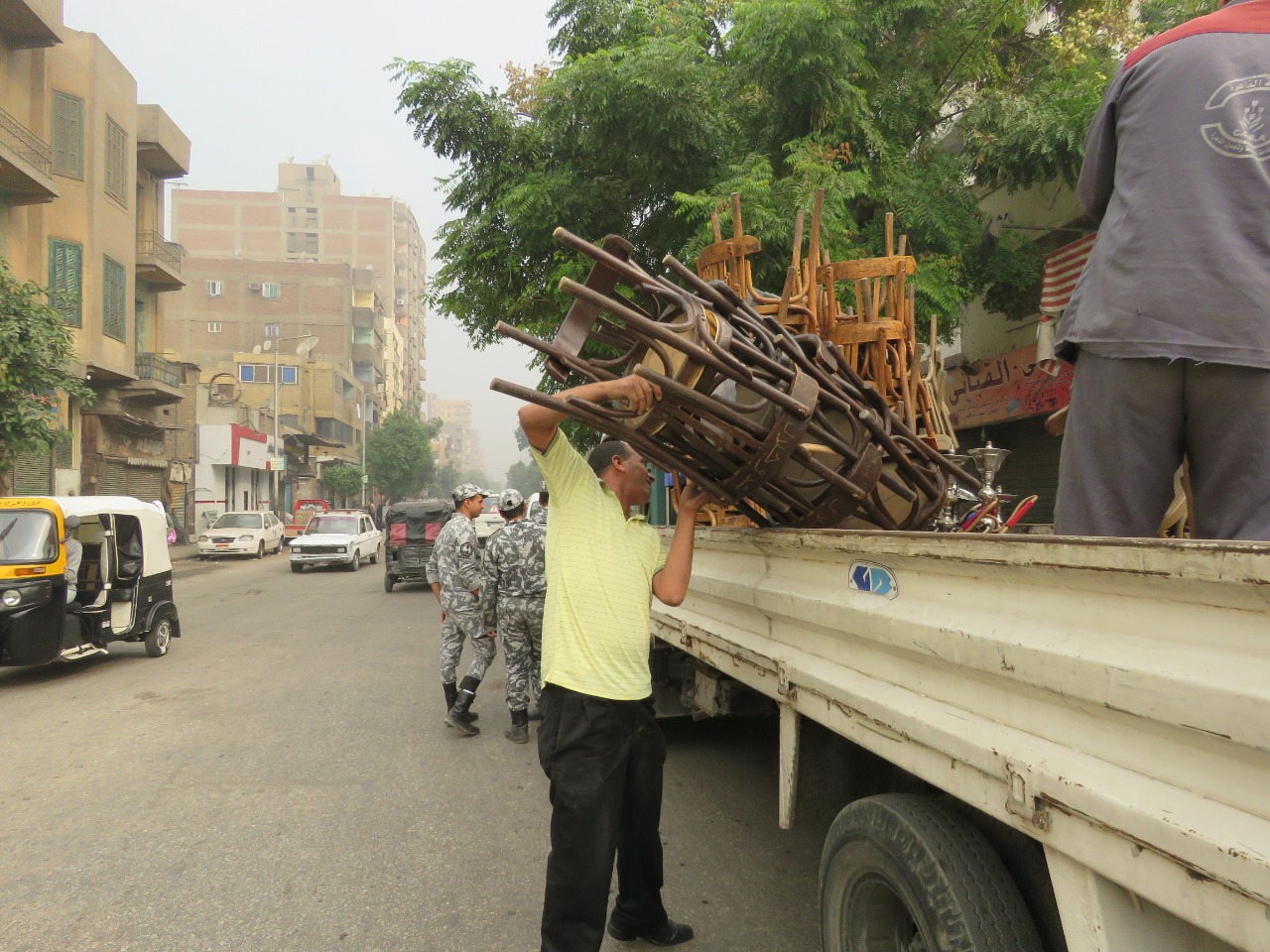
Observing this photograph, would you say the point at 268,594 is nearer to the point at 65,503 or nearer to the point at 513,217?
the point at 65,503

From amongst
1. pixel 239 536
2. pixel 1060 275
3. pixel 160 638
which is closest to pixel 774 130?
pixel 1060 275

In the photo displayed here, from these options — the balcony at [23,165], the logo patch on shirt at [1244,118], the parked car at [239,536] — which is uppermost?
the balcony at [23,165]

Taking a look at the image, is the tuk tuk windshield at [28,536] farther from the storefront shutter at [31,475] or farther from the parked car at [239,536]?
the parked car at [239,536]

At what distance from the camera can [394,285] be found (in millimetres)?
97938

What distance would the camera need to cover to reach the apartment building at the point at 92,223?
67.6 feet

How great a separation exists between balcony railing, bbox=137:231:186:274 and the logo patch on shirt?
30971 mm

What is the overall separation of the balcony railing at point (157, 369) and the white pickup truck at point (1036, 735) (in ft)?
94.5

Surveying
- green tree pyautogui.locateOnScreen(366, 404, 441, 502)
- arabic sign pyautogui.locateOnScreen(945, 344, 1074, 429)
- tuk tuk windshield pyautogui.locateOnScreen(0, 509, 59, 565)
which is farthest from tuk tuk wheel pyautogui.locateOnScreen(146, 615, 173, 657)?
green tree pyautogui.locateOnScreen(366, 404, 441, 502)

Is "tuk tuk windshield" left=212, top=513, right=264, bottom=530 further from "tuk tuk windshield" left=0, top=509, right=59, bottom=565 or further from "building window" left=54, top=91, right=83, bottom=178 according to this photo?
"tuk tuk windshield" left=0, top=509, right=59, bottom=565

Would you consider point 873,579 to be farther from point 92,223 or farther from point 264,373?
point 264,373

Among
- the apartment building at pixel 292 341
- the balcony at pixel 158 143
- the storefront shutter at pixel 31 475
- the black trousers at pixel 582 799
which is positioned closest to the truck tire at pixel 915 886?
the black trousers at pixel 582 799

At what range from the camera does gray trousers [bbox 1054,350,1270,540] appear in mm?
1802

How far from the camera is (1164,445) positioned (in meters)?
1.89

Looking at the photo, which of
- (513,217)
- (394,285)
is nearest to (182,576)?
(513,217)
